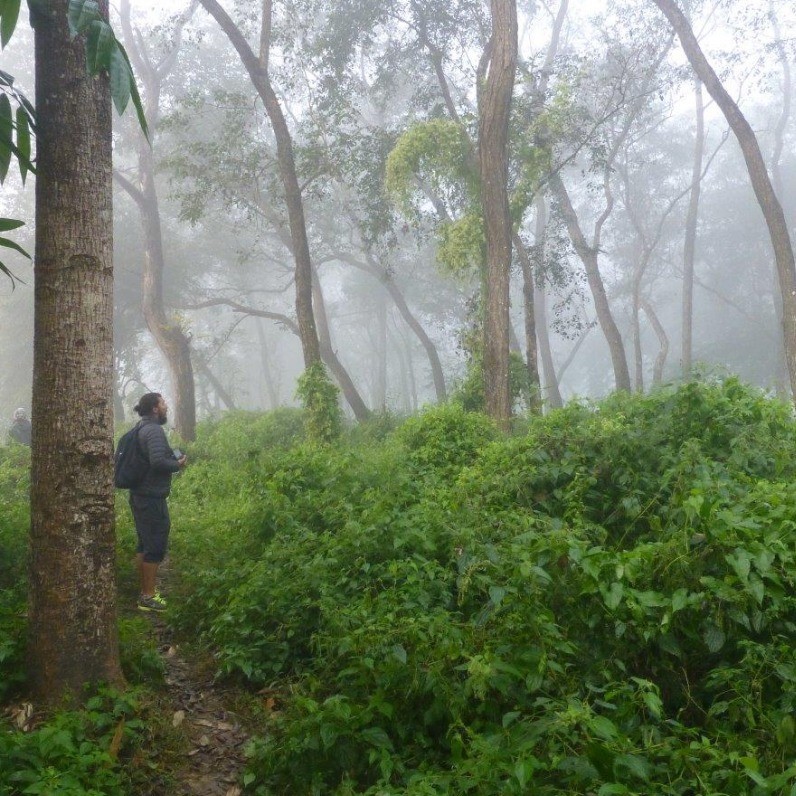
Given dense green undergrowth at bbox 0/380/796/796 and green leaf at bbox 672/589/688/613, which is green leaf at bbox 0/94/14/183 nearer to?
dense green undergrowth at bbox 0/380/796/796

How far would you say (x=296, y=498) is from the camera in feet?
23.8

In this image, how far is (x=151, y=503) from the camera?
21.0ft

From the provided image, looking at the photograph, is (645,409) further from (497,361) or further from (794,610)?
(497,361)

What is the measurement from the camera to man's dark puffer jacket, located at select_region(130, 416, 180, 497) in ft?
20.7

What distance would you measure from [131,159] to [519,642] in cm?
3323

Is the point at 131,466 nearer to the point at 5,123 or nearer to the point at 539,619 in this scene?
the point at 5,123

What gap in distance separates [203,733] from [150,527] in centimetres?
238

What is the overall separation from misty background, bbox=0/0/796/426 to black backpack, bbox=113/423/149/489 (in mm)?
2259

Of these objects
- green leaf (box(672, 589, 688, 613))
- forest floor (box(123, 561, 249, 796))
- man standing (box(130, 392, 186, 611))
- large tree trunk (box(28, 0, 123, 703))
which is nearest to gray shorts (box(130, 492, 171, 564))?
man standing (box(130, 392, 186, 611))

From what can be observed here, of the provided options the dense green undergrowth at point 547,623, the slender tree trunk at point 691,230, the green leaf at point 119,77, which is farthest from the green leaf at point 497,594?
the slender tree trunk at point 691,230

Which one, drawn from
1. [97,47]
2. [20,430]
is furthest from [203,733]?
[20,430]

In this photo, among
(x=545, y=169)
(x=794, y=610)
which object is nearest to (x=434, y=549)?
(x=794, y=610)

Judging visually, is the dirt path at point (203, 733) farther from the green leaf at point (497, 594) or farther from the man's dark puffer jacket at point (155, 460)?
the green leaf at point (497, 594)

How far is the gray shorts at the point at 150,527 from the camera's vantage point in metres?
6.32
